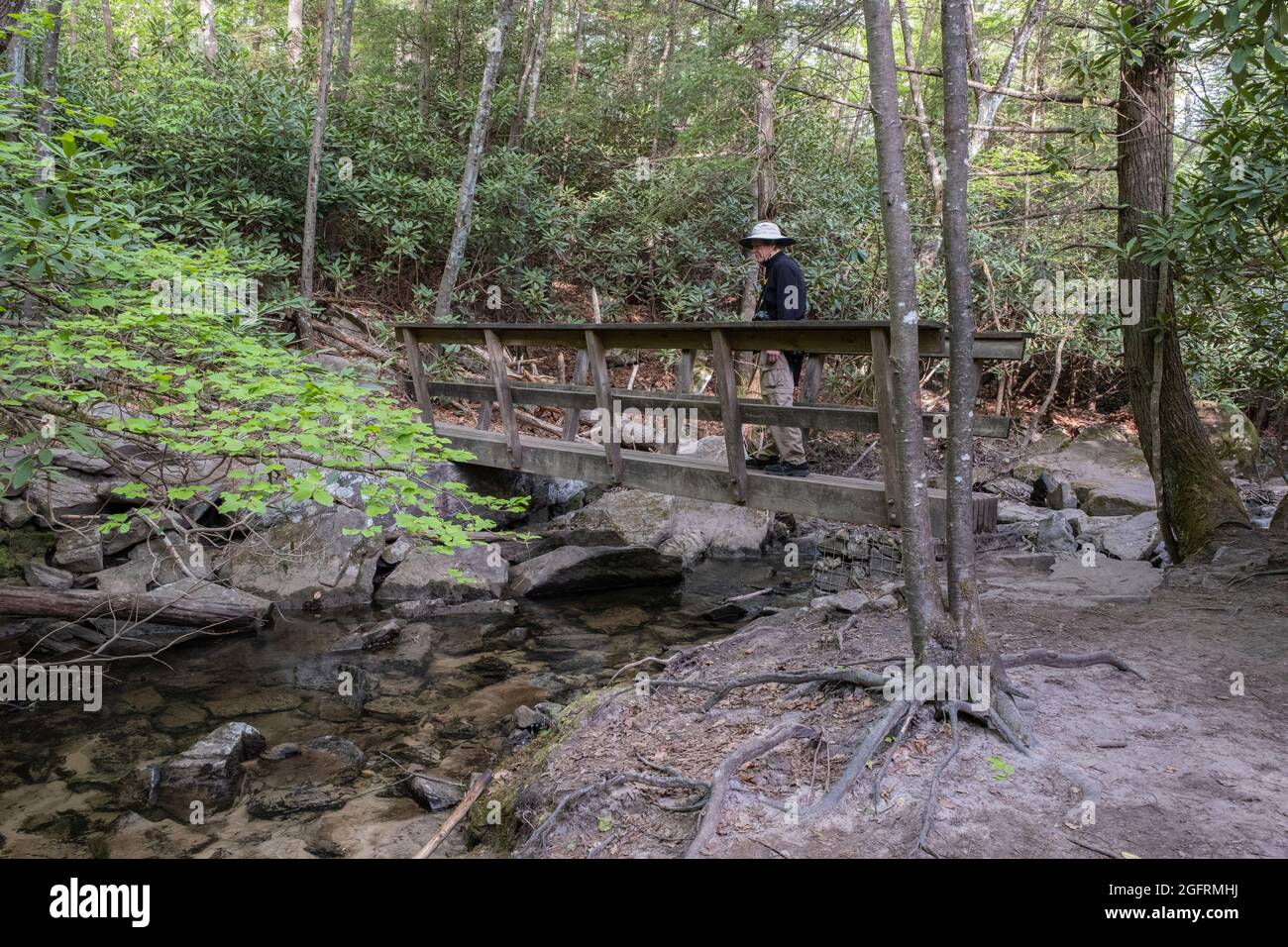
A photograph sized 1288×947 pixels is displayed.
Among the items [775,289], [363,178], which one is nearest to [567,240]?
[363,178]

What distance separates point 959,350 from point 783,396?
2886 mm

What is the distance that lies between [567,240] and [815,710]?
38.3 ft

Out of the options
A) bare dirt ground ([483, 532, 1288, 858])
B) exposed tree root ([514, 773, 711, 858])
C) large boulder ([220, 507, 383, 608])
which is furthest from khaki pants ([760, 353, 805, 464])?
large boulder ([220, 507, 383, 608])

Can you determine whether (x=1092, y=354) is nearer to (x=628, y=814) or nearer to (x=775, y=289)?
(x=775, y=289)

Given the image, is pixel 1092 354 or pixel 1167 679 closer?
pixel 1167 679

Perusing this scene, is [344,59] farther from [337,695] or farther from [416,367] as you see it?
[337,695]

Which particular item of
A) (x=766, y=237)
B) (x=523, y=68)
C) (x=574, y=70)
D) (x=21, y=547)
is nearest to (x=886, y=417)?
(x=766, y=237)

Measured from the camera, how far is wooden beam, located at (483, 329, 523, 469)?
27.2ft

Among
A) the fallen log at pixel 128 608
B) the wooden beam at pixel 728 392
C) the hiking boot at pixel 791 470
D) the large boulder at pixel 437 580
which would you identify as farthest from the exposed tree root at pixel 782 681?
the large boulder at pixel 437 580

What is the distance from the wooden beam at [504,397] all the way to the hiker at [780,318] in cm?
255

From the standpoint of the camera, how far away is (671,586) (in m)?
9.41

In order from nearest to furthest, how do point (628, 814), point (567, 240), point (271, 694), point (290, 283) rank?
point (628, 814) < point (271, 694) < point (290, 283) < point (567, 240)

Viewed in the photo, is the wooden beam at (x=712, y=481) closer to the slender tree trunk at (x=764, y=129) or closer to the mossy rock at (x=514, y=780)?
the mossy rock at (x=514, y=780)

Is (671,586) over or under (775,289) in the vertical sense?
under
